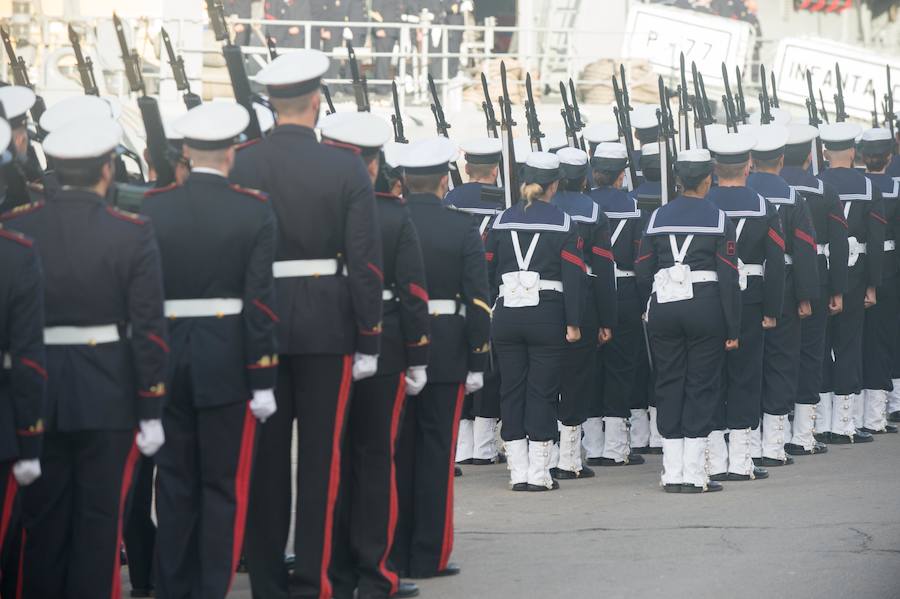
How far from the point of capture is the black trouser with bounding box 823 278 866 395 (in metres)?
11.1

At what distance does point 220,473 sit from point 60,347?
2.51 ft

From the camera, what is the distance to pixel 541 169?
914cm

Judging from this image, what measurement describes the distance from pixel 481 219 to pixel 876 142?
339 cm

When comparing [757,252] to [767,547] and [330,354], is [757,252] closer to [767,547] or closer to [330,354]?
[767,547]

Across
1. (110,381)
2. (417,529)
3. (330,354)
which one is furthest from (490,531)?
(110,381)

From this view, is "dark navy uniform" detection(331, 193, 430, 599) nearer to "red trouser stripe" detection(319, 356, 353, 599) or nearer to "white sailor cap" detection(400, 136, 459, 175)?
"red trouser stripe" detection(319, 356, 353, 599)

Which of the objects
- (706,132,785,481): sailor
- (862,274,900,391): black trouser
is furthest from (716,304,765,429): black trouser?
(862,274,900,391): black trouser

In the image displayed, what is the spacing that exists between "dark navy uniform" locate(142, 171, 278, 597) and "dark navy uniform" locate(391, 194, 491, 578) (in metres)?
1.24

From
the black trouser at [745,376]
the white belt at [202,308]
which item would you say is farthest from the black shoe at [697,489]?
the white belt at [202,308]

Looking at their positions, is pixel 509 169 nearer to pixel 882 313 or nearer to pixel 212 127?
pixel 882 313

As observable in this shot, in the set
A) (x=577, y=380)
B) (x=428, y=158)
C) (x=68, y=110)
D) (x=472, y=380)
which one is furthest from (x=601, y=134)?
(x=68, y=110)

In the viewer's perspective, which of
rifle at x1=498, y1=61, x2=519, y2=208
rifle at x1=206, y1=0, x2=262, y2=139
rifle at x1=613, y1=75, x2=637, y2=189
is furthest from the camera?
rifle at x1=613, y1=75, x2=637, y2=189

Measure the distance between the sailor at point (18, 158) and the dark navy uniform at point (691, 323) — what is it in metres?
3.42

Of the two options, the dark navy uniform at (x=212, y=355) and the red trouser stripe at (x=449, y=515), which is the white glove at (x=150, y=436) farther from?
the red trouser stripe at (x=449, y=515)
